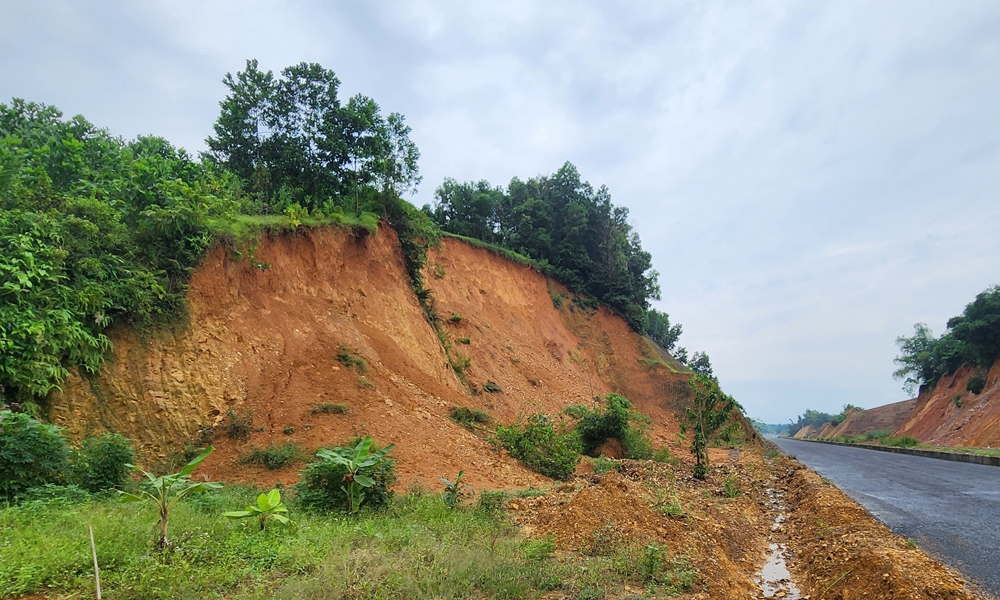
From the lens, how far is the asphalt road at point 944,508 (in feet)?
18.9

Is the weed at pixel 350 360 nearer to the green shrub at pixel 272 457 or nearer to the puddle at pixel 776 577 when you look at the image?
the green shrub at pixel 272 457

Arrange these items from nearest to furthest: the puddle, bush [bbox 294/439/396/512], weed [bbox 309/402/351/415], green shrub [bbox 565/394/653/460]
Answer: the puddle, bush [bbox 294/439/396/512], weed [bbox 309/402/351/415], green shrub [bbox 565/394/653/460]

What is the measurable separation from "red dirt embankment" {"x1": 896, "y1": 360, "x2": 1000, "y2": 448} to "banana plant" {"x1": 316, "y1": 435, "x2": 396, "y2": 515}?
32.4 m

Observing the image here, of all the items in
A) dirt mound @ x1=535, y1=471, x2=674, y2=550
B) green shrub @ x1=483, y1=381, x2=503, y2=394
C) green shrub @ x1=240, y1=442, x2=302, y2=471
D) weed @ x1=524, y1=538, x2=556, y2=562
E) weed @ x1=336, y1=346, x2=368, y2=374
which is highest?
weed @ x1=336, y1=346, x2=368, y2=374

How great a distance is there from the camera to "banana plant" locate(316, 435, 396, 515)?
6918mm

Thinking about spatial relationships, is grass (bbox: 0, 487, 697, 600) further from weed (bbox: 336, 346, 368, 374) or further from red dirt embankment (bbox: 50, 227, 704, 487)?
weed (bbox: 336, 346, 368, 374)

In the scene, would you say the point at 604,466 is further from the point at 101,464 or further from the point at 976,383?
the point at 976,383

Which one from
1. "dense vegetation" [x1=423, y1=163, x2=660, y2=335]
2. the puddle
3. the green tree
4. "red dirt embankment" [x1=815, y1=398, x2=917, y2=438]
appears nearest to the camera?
the puddle

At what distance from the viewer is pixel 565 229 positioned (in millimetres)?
33156

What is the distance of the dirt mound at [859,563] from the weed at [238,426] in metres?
9.96

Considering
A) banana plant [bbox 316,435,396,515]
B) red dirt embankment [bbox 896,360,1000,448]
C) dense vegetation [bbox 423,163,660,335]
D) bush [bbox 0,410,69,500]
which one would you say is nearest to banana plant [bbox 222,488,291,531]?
banana plant [bbox 316,435,396,515]

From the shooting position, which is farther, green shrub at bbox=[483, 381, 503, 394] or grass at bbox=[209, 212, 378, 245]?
green shrub at bbox=[483, 381, 503, 394]

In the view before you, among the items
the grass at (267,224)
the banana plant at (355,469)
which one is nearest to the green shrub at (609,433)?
the grass at (267,224)

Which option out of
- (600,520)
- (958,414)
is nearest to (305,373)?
(600,520)
